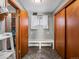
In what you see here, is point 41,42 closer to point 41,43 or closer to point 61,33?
point 41,43

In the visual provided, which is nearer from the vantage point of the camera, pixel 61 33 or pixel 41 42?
pixel 61 33

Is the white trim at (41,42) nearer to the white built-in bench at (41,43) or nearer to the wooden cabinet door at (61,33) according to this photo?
the white built-in bench at (41,43)

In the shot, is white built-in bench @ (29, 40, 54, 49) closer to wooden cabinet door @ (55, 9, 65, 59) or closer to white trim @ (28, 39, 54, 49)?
white trim @ (28, 39, 54, 49)

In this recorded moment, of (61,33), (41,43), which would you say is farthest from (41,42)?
(61,33)

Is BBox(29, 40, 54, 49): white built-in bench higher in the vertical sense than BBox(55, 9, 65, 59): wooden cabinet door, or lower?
lower

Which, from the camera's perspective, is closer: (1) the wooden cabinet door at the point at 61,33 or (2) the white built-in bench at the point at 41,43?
(1) the wooden cabinet door at the point at 61,33

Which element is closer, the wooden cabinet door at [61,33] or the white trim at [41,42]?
the wooden cabinet door at [61,33]

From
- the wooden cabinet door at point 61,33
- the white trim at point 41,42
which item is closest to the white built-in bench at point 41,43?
the white trim at point 41,42

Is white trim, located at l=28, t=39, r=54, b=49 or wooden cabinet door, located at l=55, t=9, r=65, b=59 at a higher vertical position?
wooden cabinet door, located at l=55, t=9, r=65, b=59

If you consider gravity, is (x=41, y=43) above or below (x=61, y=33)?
below

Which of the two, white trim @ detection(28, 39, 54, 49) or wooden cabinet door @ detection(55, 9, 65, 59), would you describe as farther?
white trim @ detection(28, 39, 54, 49)

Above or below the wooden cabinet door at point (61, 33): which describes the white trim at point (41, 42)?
below

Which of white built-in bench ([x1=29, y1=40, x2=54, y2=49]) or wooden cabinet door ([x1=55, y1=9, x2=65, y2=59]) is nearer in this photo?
wooden cabinet door ([x1=55, y1=9, x2=65, y2=59])

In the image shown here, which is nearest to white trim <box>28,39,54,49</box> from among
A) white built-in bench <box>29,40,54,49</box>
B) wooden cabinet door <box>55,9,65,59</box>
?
white built-in bench <box>29,40,54,49</box>
